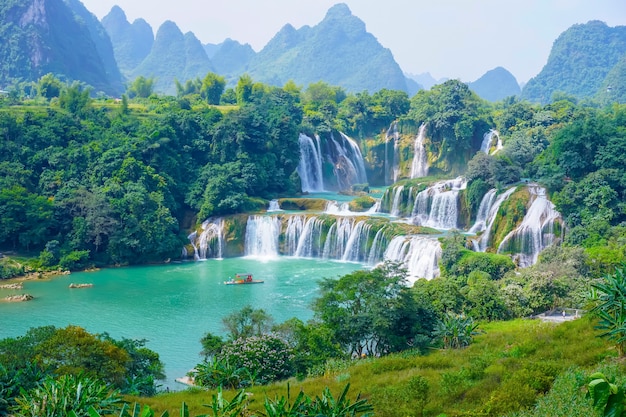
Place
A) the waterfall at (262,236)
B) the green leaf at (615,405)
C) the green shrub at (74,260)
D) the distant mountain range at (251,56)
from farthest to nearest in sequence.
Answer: the distant mountain range at (251,56) → the waterfall at (262,236) → the green shrub at (74,260) → the green leaf at (615,405)

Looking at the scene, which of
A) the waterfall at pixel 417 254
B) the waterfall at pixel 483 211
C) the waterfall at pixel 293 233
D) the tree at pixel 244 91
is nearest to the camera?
the waterfall at pixel 417 254

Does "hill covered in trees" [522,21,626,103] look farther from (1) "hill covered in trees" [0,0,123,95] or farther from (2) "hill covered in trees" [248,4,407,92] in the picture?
(1) "hill covered in trees" [0,0,123,95]

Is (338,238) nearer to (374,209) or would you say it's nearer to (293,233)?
(293,233)

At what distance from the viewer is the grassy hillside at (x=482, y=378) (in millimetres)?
8227

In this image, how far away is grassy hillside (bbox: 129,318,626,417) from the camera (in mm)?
8227

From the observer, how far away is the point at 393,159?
43.4 m

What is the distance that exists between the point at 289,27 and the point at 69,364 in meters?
118

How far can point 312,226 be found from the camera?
93.2 feet

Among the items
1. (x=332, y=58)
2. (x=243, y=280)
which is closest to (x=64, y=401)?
(x=243, y=280)

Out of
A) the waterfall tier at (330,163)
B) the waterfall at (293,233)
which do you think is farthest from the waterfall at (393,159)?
the waterfall at (293,233)

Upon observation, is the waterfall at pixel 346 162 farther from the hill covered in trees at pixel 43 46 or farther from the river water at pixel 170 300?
the hill covered in trees at pixel 43 46

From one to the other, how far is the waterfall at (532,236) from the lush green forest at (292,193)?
0.60 metres

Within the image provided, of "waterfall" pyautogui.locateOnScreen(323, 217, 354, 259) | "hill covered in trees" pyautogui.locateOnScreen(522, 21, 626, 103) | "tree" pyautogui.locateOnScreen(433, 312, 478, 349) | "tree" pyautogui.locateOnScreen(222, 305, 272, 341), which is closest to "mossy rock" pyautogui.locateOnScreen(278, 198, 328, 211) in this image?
"waterfall" pyautogui.locateOnScreen(323, 217, 354, 259)

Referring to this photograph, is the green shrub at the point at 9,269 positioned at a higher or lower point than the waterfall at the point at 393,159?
lower
